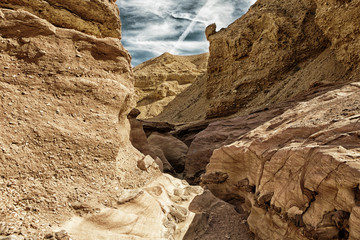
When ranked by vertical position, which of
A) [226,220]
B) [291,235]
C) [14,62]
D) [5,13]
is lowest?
[226,220]

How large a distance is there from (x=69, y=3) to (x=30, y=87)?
8.02ft

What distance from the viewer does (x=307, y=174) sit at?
122 inches

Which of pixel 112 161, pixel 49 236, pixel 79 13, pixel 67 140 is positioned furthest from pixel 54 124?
pixel 79 13

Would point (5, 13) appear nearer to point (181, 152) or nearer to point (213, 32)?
point (181, 152)

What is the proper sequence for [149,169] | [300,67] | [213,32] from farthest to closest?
[213,32], [300,67], [149,169]

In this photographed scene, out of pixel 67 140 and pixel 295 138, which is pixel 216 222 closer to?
pixel 295 138

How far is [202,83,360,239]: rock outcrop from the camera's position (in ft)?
8.52

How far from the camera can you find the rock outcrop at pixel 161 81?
1286 inches

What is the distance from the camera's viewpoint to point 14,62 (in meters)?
3.98

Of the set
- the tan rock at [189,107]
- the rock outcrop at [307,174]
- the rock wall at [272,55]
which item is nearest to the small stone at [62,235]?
the rock outcrop at [307,174]

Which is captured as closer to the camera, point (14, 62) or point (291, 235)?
point (291, 235)

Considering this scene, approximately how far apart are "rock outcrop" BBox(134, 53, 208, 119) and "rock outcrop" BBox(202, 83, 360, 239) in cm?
2635

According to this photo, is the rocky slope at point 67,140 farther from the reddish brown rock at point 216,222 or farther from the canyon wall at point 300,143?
the canyon wall at point 300,143

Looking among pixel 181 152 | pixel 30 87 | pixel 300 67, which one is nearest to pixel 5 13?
pixel 30 87
